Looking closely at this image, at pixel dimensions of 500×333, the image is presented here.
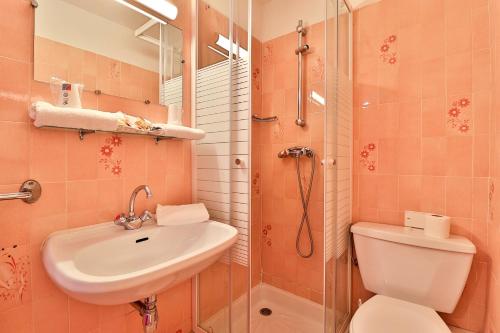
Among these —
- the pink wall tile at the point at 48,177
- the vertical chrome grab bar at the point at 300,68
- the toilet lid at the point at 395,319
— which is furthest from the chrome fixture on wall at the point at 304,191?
the pink wall tile at the point at 48,177

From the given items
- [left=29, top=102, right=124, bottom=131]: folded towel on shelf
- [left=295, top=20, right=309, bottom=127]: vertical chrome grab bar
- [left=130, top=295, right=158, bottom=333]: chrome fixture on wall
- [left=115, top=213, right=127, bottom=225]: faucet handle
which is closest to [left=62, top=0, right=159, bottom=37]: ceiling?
[left=29, top=102, right=124, bottom=131]: folded towel on shelf

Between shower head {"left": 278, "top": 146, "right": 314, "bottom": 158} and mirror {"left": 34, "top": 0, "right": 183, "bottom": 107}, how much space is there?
86 cm

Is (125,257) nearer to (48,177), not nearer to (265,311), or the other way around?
(48,177)

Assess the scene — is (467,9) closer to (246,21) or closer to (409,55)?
(409,55)

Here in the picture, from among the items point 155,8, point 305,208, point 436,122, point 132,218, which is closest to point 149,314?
point 132,218

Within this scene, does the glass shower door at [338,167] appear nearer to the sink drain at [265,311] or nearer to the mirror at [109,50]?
the sink drain at [265,311]

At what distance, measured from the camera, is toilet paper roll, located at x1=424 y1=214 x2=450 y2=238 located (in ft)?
3.92

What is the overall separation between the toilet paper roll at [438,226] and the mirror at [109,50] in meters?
1.50

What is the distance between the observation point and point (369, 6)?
1.55 metres

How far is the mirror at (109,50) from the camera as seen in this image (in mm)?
930

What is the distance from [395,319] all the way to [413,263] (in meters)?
0.30

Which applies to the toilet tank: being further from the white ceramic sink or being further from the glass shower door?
the white ceramic sink

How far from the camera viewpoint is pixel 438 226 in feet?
3.95

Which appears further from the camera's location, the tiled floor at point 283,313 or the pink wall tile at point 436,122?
the tiled floor at point 283,313
